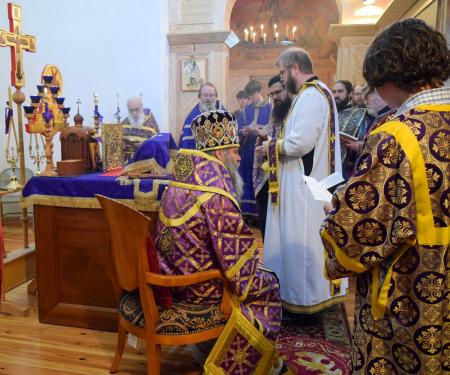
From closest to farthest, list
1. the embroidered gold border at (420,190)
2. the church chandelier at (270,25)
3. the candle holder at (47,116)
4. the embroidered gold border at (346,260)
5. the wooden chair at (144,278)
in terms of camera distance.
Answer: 1. the embroidered gold border at (420,190)
2. the embroidered gold border at (346,260)
3. the wooden chair at (144,278)
4. the candle holder at (47,116)
5. the church chandelier at (270,25)

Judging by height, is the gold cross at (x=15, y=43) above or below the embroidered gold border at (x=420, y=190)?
above

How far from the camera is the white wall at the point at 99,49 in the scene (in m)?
7.10

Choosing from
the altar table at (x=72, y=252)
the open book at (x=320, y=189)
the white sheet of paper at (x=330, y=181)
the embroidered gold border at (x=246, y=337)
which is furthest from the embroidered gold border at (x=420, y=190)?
the altar table at (x=72, y=252)

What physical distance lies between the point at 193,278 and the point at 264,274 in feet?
1.47

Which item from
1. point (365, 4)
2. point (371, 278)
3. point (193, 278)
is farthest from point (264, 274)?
point (365, 4)

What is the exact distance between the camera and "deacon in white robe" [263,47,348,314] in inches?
118

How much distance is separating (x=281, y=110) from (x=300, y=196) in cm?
159

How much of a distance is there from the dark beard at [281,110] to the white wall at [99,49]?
11.0ft

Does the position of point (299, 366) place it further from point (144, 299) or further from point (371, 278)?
point (371, 278)

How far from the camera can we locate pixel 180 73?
26.8ft

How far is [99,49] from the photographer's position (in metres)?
7.22

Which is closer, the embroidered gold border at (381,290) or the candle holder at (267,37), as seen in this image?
the embroidered gold border at (381,290)

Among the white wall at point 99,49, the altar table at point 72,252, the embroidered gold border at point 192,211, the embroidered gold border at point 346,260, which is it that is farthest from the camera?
the white wall at point 99,49

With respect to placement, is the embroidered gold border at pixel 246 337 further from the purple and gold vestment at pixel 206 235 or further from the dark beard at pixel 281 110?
the dark beard at pixel 281 110
